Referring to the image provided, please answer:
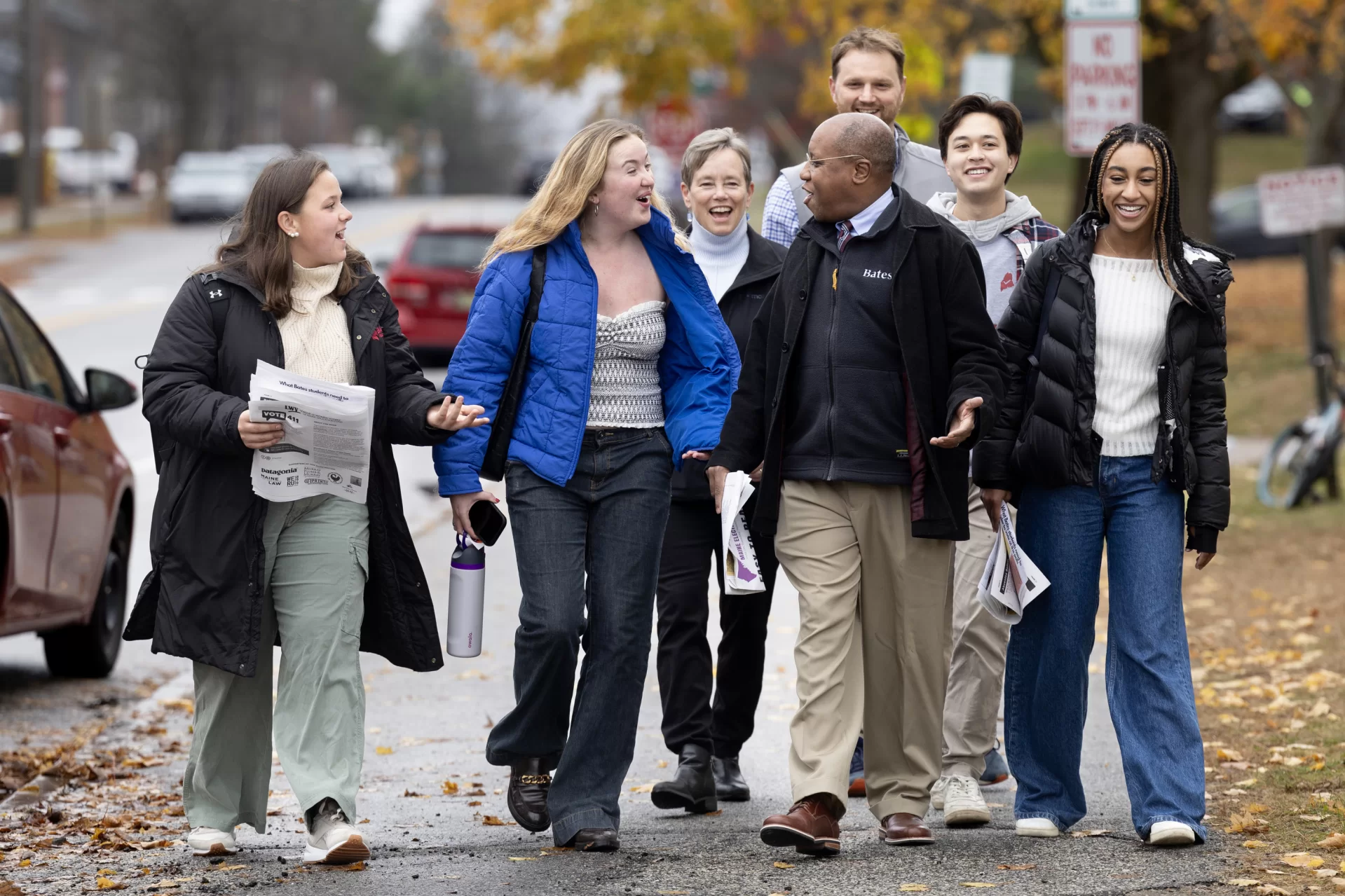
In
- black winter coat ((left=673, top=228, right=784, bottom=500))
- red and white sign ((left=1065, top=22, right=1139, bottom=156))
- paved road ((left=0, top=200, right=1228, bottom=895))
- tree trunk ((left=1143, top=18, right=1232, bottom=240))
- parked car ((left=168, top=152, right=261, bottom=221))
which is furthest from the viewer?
parked car ((left=168, top=152, right=261, bottom=221))

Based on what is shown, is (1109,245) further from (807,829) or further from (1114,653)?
(807,829)

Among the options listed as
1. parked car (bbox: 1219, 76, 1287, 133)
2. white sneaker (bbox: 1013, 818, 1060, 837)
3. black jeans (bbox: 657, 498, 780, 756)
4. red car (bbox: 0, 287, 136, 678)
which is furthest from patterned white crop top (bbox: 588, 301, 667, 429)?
parked car (bbox: 1219, 76, 1287, 133)

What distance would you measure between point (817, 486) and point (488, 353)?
1.02 meters

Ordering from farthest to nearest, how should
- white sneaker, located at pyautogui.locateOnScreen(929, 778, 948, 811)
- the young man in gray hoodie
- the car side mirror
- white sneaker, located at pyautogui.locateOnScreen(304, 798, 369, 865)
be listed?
the car side mirror
the young man in gray hoodie
white sneaker, located at pyautogui.locateOnScreen(929, 778, 948, 811)
white sneaker, located at pyautogui.locateOnScreen(304, 798, 369, 865)

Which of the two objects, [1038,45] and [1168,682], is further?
[1038,45]

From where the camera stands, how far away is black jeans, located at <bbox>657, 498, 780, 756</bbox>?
654cm

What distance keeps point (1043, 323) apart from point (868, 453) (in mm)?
665

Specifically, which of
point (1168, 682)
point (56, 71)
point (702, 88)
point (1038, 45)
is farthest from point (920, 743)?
point (56, 71)

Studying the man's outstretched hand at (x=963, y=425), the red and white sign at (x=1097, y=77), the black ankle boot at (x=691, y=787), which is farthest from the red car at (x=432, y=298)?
the man's outstretched hand at (x=963, y=425)

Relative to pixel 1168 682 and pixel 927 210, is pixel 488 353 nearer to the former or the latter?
pixel 927 210

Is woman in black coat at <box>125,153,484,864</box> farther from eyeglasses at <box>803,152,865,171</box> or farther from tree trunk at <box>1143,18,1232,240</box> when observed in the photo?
tree trunk at <box>1143,18,1232,240</box>

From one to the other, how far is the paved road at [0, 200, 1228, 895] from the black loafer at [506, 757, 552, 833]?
0.07 metres

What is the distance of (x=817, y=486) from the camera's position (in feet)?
19.1

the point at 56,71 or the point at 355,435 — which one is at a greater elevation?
the point at 56,71
